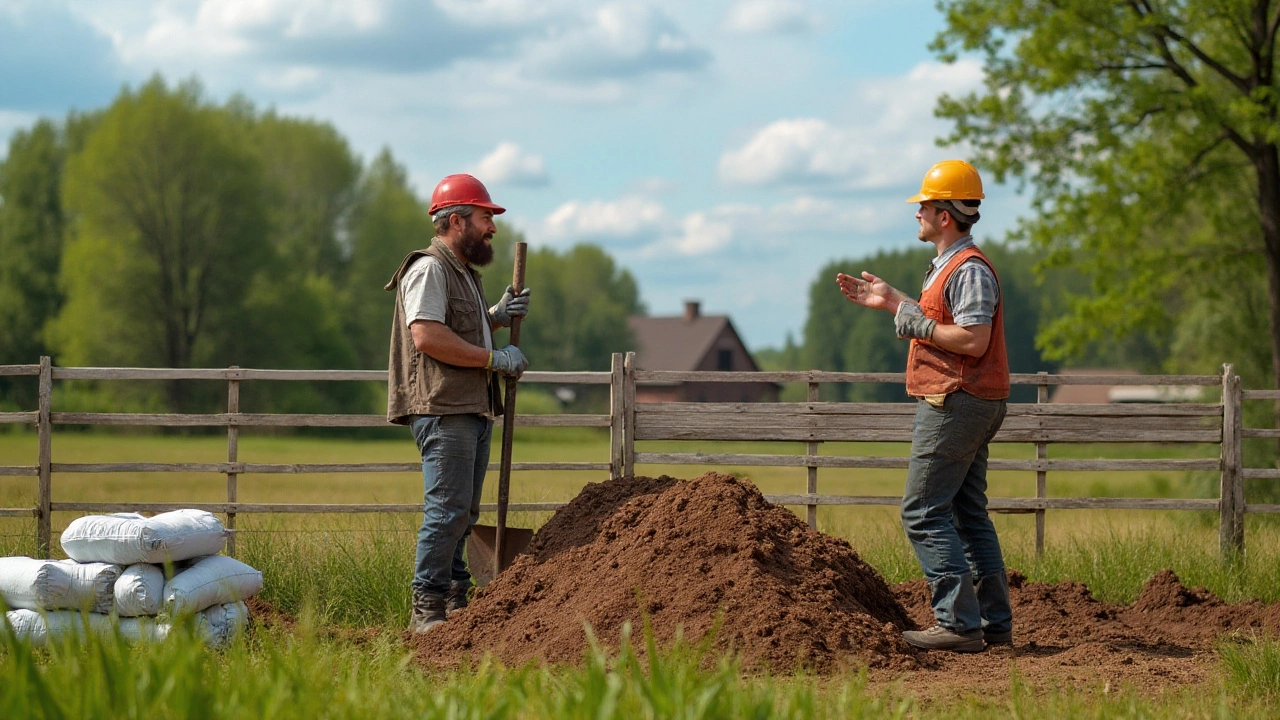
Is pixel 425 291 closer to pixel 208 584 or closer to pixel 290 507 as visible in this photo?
pixel 208 584

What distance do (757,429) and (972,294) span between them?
3778 mm

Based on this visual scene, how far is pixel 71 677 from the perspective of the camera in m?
3.13

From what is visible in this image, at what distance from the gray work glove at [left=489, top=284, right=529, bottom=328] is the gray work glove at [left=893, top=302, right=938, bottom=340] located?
190 cm

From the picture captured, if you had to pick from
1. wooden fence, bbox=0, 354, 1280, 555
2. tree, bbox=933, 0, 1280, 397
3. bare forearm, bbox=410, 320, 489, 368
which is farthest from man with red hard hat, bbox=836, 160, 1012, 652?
tree, bbox=933, 0, 1280, 397

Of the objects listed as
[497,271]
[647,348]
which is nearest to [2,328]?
[497,271]

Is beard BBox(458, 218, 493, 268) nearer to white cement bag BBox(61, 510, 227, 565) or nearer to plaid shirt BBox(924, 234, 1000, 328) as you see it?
white cement bag BBox(61, 510, 227, 565)

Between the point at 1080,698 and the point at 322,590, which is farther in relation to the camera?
the point at 322,590

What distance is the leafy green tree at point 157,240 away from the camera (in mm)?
41219

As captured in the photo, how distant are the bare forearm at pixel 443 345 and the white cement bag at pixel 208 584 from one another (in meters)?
1.33

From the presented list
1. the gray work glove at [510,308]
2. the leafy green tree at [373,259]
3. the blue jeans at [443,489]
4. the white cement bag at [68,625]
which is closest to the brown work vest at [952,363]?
the gray work glove at [510,308]

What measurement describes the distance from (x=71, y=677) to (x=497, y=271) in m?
62.5

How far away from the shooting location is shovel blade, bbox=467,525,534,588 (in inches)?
251

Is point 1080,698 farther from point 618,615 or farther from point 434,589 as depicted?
point 434,589

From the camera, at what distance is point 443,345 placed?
5.54 meters
